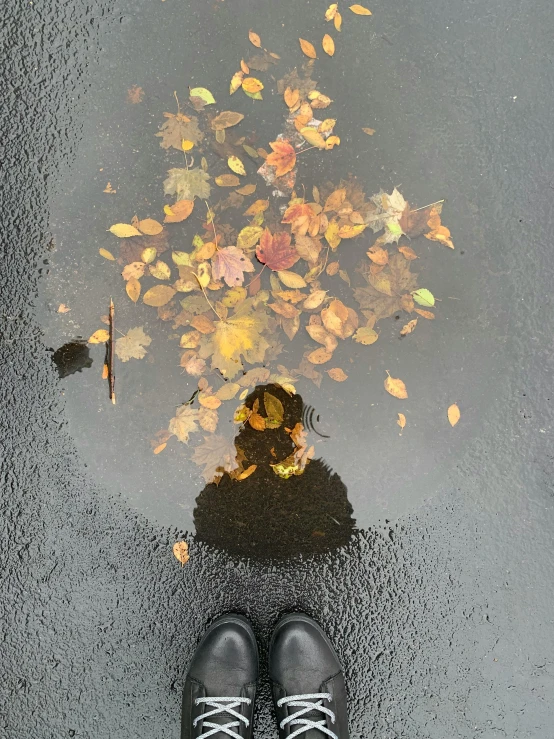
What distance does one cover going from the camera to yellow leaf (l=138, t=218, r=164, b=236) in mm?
2004

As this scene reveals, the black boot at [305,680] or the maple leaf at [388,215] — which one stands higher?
the maple leaf at [388,215]

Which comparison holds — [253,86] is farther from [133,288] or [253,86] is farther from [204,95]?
[133,288]

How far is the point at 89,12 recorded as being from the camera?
2.04m

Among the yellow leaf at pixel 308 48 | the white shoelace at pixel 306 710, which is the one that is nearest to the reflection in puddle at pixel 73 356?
the yellow leaf at pixel 308 48

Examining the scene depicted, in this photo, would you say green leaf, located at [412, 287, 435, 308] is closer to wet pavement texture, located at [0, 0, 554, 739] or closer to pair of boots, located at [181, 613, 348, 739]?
wet pavement texture, located at [0, 0, 554, 739]

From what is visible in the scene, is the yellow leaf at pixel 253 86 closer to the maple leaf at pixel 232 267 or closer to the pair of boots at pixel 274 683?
the maple leaf at pixel 232 267

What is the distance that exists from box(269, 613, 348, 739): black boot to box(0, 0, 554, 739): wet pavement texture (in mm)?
75

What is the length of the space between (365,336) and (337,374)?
19cm

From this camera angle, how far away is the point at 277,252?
200cm

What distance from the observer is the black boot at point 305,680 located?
6.67 feet

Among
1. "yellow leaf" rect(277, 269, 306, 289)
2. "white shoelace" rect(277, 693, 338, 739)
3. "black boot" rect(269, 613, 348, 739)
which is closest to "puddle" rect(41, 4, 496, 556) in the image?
"yellow leaf" rect(277, 269, 306, 289)

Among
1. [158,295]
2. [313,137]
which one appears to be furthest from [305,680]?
[313,137]

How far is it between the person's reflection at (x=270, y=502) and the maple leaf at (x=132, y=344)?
487mm

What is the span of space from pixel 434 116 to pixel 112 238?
1434 mm
